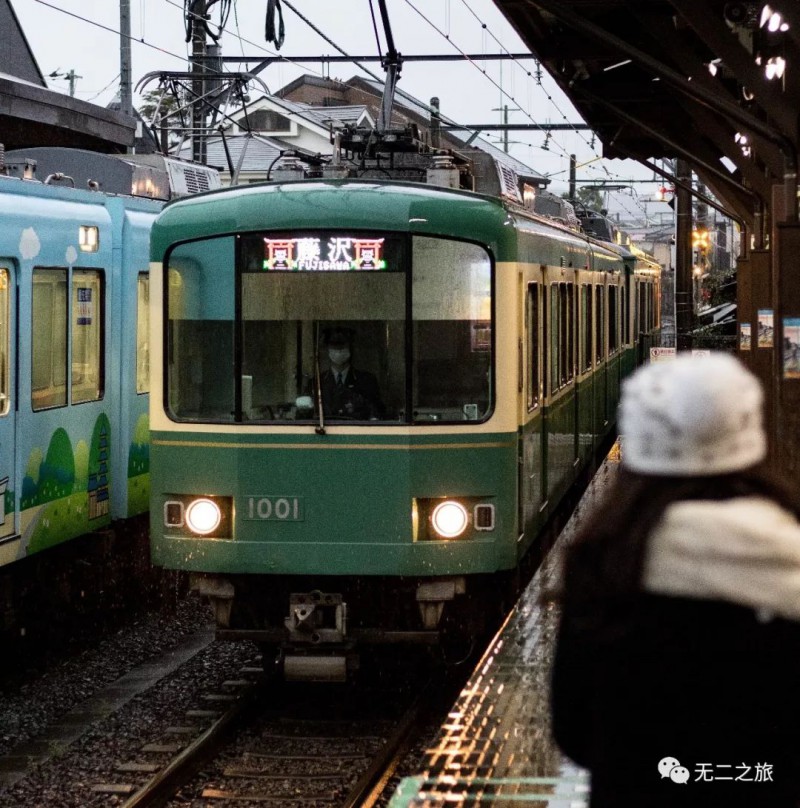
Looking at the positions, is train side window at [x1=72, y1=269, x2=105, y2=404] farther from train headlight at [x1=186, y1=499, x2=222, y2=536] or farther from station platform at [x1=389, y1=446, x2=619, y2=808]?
station platform at [x1=389, y1=446, x2=619, y2=808]

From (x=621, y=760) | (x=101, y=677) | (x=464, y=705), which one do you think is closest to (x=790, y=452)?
(x=464, y=705)

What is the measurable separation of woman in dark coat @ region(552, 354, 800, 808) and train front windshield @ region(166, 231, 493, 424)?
4863 mm

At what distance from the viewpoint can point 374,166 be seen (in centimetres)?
895

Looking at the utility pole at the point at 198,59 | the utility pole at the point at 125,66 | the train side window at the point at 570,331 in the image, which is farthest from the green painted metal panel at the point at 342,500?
the utility pole at the point at 125,66

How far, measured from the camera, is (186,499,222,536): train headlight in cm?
749

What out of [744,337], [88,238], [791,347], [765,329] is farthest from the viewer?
[744,337]

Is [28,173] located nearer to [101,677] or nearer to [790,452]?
[101,677]

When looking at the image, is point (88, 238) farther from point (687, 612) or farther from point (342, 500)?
point (687, 612)

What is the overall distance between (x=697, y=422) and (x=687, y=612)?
31 cm

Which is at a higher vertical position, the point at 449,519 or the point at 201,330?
the point at 201,330

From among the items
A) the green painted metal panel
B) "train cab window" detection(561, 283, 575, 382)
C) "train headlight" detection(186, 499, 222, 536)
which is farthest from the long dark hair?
"train cab window" detection(561, 283, 575, 382)

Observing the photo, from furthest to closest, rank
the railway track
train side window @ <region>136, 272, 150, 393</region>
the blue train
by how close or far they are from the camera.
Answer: train side window @ <region>136, 272, 150, 393</region> < the blue train < the railway track

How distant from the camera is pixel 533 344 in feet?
28.1

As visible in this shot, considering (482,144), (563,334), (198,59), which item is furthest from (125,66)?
(482,144)
